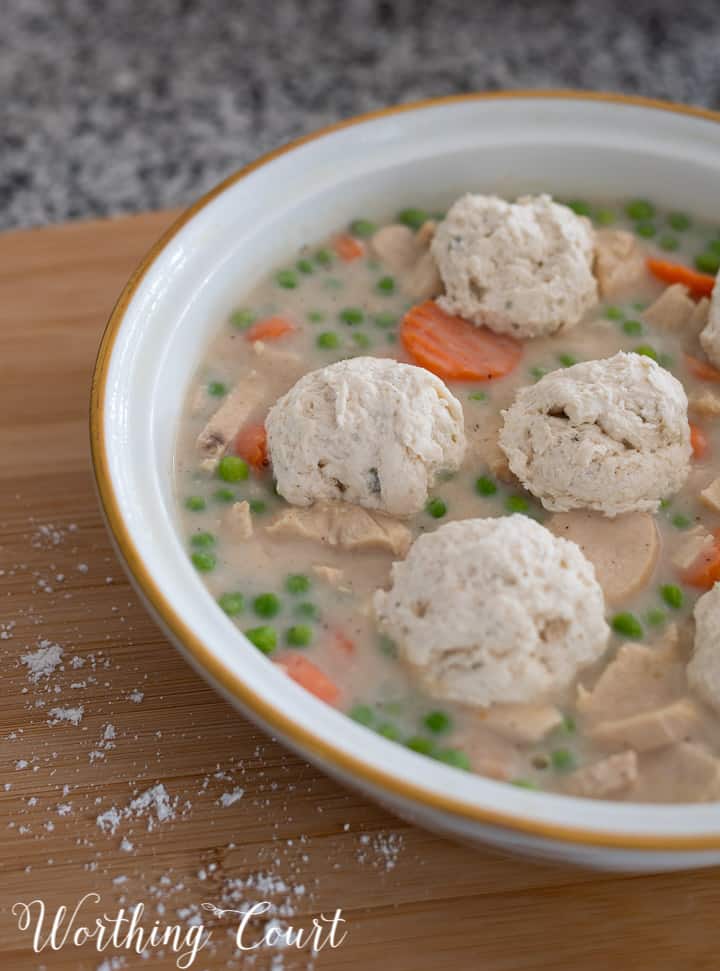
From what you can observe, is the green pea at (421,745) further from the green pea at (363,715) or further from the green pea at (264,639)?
the green pea at (264,639)

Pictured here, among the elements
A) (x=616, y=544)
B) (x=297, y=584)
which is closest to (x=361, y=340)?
(x=297, y=584)

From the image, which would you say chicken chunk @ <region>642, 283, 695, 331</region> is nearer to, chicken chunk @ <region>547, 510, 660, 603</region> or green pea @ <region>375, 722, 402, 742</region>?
chicken chunk @ <region>547, 510, 660, 603</region>

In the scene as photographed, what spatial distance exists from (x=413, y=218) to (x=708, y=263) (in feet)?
2.91

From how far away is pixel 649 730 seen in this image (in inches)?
92.3

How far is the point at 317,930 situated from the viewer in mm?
2314

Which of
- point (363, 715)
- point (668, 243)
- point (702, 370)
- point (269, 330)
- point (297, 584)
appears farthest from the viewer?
point (668, 243)

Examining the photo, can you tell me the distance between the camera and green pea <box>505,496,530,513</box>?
9.02 ft

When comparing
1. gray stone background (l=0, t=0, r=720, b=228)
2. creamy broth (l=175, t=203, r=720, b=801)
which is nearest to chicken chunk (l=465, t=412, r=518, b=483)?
creamy broth (l=175, t=203, r=720, b=801)

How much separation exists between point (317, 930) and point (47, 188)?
3.48 meters

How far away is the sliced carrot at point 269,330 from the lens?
10.4 feet

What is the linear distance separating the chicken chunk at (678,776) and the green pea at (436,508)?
738mm

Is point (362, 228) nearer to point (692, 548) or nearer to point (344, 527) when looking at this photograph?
point (344, 527)

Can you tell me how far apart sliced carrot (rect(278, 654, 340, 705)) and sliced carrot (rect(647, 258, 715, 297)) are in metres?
1.62

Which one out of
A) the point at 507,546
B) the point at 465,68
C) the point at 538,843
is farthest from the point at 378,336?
the point at 465,68
